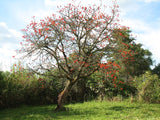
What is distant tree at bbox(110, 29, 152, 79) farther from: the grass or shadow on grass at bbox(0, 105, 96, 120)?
shadow on grass at bbox(0, 105, 96, 120)

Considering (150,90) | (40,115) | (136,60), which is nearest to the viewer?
(40,115)

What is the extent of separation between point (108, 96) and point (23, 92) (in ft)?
26.0

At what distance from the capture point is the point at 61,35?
A: 10.5m

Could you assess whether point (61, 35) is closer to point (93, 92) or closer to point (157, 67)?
point (93, 92)

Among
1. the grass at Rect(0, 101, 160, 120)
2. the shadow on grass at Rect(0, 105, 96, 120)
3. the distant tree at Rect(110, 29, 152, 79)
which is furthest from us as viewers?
the distant tree at Rect(110, 29, 152, 79)

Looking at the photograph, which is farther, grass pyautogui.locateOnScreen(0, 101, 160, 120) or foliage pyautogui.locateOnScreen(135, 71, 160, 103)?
foliage pyautogui.locateOnScreen(135, 71, 160, 103)

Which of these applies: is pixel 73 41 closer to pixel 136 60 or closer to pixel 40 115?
pixel 40 115

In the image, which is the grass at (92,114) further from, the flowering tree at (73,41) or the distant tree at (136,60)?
the distant tree at (136,60)

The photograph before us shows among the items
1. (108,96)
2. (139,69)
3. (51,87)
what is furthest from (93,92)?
(139,69)

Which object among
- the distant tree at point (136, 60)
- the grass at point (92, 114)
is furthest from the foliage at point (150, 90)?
the distant tree at point (136, 60)

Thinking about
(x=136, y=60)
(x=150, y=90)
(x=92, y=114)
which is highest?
(x=136, y=60)

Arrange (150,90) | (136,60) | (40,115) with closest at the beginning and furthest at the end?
(40,115)
(150,90)
(136,60)

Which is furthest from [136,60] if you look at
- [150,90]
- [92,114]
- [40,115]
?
[40,115]

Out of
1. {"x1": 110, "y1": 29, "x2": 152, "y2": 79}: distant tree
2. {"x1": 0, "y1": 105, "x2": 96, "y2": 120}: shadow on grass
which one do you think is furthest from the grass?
{"x1": 110, "y1": 29, "x2": 152, "y2": 79}: distant tree
